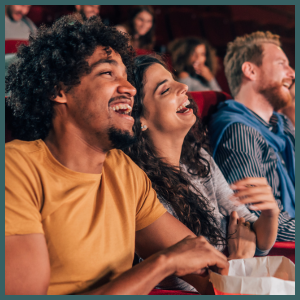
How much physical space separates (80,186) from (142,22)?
7.18ft

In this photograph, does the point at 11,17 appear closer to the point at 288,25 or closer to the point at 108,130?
the point at 108,130

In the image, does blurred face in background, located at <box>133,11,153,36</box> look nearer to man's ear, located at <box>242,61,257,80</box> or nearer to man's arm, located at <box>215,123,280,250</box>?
man's ear, located at <box>242,61,257,80</box>

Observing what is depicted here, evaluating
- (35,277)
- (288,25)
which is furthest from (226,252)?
(288,25)

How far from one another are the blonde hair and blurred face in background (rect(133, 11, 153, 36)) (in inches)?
43.2

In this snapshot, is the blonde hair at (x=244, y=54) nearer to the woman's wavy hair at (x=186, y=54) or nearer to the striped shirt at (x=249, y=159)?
the striped shirt at (x=249, y=159)

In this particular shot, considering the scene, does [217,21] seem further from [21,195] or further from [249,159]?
[21,195]

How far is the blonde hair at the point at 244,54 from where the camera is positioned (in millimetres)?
1597

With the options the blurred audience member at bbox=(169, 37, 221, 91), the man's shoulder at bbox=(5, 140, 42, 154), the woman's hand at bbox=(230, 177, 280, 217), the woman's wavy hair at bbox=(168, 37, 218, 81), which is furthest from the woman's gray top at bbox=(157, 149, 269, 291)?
the woman's wavy hair at bbox=(168, 37, 218, 81)

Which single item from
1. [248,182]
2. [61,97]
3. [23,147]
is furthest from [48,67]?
[248,182]

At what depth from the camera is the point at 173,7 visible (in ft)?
12.2

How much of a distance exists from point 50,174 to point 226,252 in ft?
2.02

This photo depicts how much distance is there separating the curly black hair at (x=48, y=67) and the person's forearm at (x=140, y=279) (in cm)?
34

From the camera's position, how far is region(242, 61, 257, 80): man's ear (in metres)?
1.57

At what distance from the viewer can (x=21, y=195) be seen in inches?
23.0
